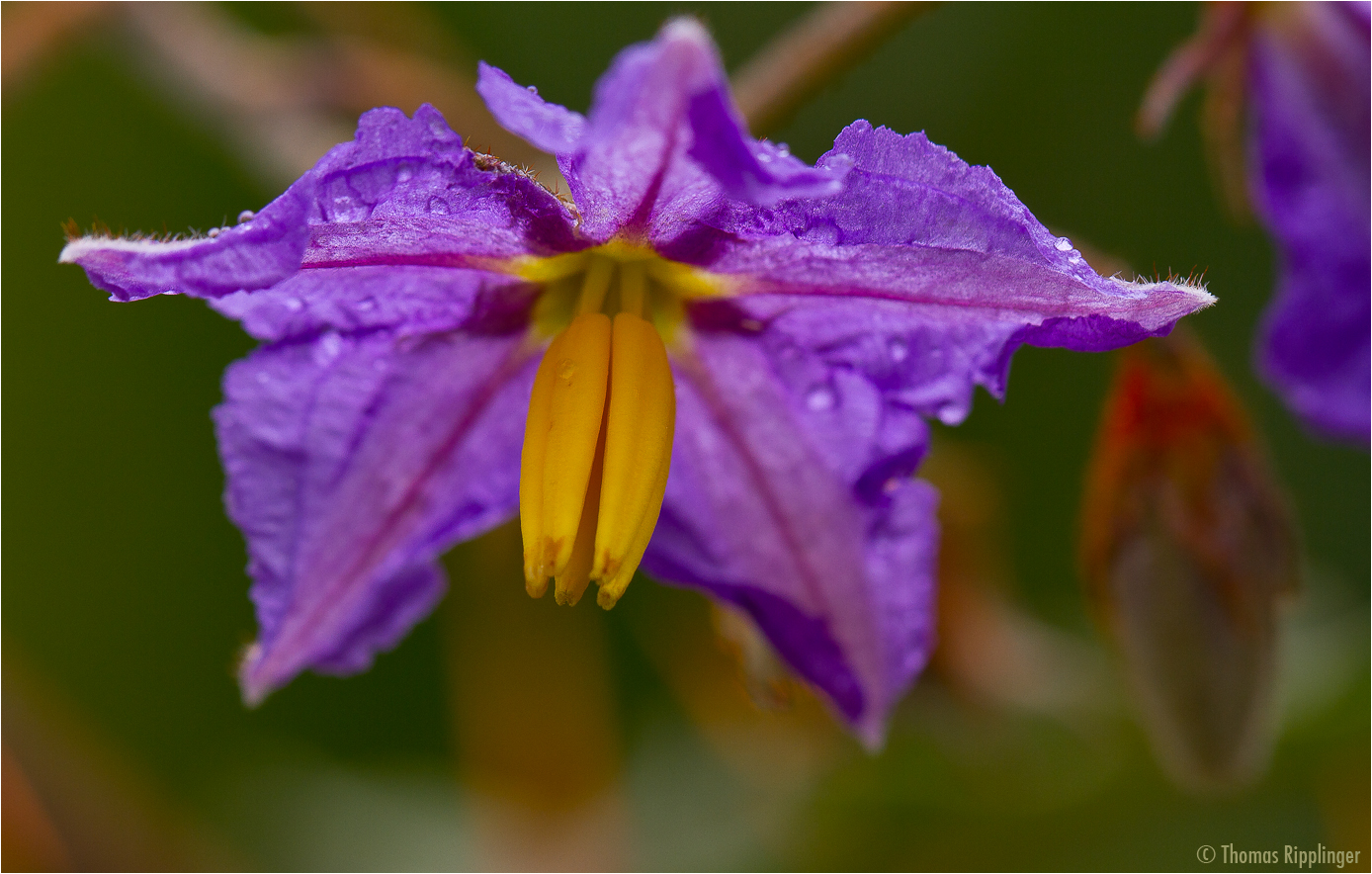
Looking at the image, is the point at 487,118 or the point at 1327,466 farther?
the point at 1327,466

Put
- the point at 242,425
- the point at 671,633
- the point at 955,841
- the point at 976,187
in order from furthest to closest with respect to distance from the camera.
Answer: the point at 671,633 < the point at 955,841 < the point at 242,425 < the point at 976,187

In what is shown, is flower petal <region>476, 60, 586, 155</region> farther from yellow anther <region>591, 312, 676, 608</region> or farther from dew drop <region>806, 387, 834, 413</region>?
dew drop <region>806, 387, 834, 413</region>

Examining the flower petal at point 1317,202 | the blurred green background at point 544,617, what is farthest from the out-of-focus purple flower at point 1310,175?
the blurred green background at point 544,617

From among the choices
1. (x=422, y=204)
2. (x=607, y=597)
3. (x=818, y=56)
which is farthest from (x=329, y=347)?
(x=818, y=56)

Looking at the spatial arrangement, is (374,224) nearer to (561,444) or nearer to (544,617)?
(561,444)

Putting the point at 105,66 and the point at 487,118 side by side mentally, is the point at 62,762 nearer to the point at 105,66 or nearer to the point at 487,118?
the point at 487,118

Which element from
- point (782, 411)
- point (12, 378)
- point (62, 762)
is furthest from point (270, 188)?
point (782, 411)

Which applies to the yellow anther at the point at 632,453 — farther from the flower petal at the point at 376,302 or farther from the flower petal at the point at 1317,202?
the flower petal at the point at 1317,202

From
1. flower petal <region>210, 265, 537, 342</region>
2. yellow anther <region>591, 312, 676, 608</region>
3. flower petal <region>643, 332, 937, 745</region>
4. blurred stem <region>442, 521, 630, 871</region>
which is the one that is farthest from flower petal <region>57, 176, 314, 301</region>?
blurred stem <region>442, 521, 630, 871</region>
